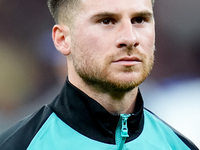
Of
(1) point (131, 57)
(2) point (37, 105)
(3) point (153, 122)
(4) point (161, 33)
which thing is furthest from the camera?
(4) point (161, 33)

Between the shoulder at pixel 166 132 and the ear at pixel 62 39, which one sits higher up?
the ear at pixel 62 39

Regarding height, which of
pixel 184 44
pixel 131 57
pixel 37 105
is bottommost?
pixel 37 105

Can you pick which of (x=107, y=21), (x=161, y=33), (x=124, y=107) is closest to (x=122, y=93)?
(x=124, y=107)

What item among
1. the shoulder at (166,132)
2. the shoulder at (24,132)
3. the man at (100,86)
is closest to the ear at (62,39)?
the man at (100,86)

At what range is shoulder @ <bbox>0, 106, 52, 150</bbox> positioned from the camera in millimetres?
1317

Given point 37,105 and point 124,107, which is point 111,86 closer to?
point 124,107

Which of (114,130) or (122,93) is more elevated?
(122,93)

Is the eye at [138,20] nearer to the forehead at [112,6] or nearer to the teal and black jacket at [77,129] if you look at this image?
the forehead at [112,6]

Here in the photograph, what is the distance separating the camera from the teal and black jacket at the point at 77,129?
1.29 m

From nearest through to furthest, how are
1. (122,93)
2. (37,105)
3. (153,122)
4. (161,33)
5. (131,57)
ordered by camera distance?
(131,57)
(122,93)
(153,122)
(37,105)
(161,33)

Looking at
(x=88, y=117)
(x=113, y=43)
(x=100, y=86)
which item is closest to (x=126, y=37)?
(x=113, y=43)

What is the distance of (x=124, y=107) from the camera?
1.42 metres

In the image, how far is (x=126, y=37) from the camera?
124 cm

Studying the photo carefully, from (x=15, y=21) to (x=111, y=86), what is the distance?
2.96 metres
